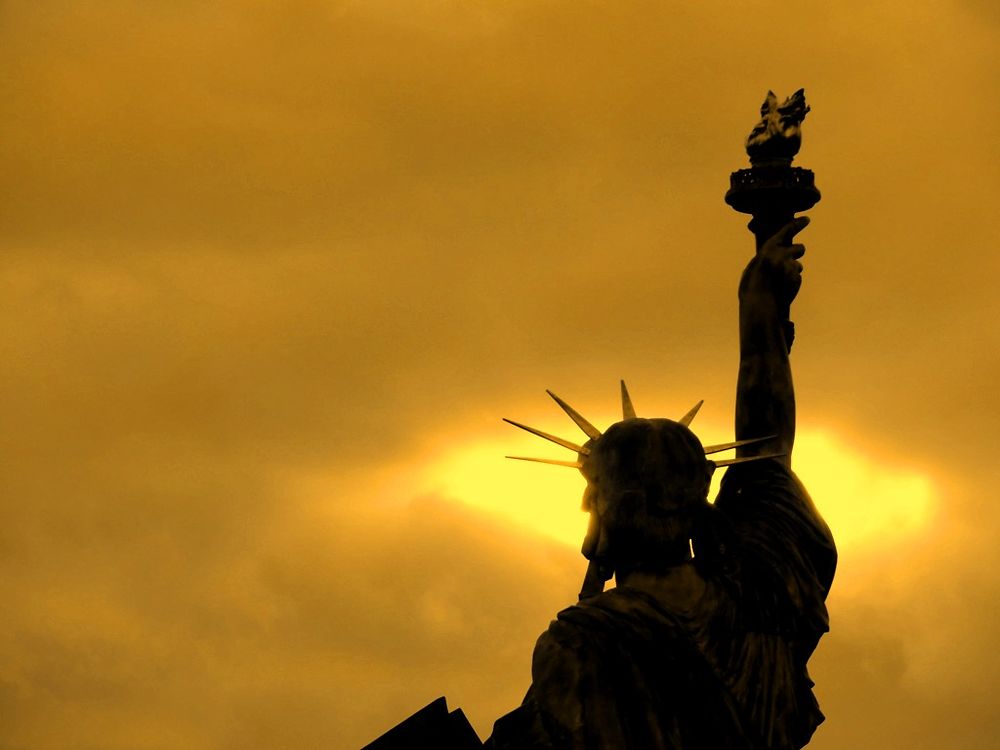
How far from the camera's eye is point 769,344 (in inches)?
828

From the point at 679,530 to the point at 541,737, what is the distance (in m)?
1.50

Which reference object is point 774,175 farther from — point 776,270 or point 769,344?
point 769,344

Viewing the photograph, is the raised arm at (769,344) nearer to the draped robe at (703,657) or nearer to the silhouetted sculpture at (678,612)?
the silhouetted sculpture at (678,612)

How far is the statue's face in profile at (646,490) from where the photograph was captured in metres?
19.5

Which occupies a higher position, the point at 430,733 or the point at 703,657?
the point at 430,733

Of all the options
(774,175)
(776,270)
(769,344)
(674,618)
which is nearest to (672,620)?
(674,618)

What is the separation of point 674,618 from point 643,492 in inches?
30.3

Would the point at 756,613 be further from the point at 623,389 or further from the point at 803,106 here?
the point at 803,106

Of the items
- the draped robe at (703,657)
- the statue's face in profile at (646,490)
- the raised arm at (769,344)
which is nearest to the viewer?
the draped robe at (703,657)

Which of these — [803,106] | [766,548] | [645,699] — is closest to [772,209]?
[803,106]

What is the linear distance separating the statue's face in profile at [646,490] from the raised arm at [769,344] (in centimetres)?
118

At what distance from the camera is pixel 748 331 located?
21.1 m

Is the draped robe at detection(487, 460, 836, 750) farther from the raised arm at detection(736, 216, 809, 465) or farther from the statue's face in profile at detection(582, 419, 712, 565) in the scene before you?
the raised arm at detection(736, 216, 809, 465)

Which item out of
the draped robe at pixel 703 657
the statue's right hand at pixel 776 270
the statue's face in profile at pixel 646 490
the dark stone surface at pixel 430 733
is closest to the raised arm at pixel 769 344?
the statue's right hand at pixel 776 270
